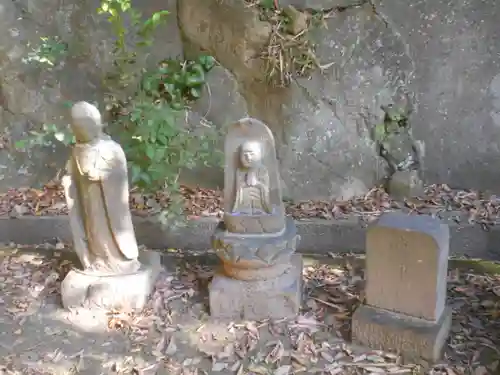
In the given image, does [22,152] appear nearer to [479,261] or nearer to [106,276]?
[106,276]

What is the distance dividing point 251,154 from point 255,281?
90 cm

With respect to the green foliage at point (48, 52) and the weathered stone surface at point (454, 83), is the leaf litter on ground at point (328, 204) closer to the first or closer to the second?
the weathered stone surface at point (454, 83)

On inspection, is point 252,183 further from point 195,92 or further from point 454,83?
point 454,83

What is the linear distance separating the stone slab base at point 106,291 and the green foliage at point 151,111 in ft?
2.90

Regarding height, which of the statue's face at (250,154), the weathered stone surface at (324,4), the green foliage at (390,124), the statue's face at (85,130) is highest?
the weathered stone surface at (324,4)

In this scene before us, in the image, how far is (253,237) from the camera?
12.8 ft

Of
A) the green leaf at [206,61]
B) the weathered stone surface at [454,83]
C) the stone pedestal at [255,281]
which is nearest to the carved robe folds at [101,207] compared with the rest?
the stone pedestal at [255,281]

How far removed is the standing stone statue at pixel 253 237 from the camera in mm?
3844

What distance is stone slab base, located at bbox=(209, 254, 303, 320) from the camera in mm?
3932

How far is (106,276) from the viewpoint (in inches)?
163

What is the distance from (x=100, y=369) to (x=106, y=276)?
794 mm

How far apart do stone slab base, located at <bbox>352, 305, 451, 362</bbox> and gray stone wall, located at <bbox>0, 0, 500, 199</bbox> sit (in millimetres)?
2497

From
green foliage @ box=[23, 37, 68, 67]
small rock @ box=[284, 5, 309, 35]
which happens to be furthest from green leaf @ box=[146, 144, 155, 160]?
small rock @ box=[284, 5, 309, 35]

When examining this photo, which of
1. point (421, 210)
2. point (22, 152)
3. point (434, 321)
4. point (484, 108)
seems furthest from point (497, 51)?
point (22, 152)
